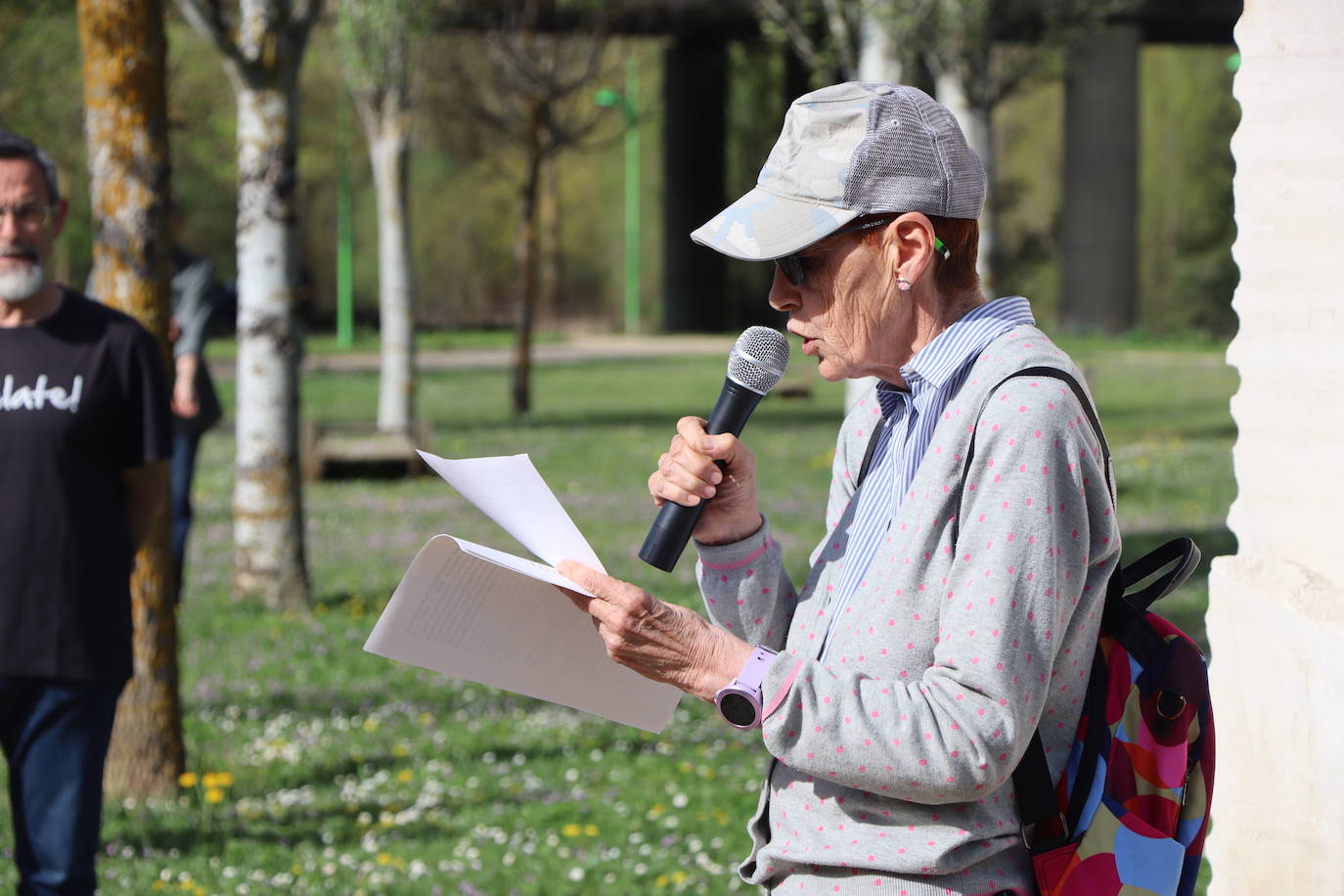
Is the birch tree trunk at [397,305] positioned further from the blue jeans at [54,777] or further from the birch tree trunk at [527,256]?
the blue jeans at [54,777]

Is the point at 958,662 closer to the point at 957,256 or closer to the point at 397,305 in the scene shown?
the point at 957,256

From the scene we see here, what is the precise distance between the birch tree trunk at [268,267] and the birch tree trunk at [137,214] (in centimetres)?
308

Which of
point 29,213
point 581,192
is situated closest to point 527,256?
point 29,213

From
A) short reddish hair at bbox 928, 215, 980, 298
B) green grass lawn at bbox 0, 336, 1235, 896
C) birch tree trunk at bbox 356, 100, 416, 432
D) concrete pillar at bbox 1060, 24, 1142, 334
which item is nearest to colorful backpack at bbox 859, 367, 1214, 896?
short reddish hair at bbox 928, 215, 980, 298

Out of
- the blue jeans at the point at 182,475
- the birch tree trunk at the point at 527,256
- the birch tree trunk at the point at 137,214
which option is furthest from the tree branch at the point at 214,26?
the birch tree trunk at the point at 527,256

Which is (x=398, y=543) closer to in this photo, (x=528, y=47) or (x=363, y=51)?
(x=363, y=51)

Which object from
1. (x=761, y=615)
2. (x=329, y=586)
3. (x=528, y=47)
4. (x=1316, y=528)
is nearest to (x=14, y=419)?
(x=761, y=615)

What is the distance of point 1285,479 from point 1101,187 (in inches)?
1551

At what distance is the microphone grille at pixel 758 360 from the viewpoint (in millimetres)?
2285

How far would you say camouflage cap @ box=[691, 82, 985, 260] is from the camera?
1.93 meters

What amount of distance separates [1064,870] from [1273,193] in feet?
4.96

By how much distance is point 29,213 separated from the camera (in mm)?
3641

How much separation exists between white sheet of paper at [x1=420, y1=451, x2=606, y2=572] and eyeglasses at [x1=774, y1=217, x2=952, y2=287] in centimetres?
45

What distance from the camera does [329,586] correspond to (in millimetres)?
9984
